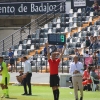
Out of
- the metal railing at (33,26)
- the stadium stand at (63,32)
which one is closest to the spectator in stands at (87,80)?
the stadium stand at (63,32)

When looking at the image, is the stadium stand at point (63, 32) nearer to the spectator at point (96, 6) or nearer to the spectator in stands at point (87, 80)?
the spectator at point (96, 6)

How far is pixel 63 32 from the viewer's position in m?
42.7

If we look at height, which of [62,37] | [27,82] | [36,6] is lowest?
[27,82]

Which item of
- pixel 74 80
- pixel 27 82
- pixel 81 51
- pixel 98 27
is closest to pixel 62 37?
pixel 81 51

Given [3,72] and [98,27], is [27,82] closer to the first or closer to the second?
[3,72]

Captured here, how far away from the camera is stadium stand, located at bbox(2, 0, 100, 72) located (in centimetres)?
3838

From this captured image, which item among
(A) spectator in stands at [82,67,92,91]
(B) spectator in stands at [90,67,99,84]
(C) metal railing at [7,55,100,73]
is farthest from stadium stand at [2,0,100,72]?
(B) spectator in stands at [90,67,99,84]

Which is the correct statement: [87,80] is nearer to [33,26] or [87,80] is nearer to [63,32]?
[63,32]

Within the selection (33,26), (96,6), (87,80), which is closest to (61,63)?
(87,80)

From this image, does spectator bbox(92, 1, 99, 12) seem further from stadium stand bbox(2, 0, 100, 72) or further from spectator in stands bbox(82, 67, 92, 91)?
spectator in stands bbox(82, 67, 92, 91)

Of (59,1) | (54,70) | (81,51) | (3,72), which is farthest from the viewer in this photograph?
(59,1)

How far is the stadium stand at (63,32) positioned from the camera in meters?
38.4

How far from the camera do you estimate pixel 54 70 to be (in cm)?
2047

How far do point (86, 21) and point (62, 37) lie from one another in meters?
9.10
